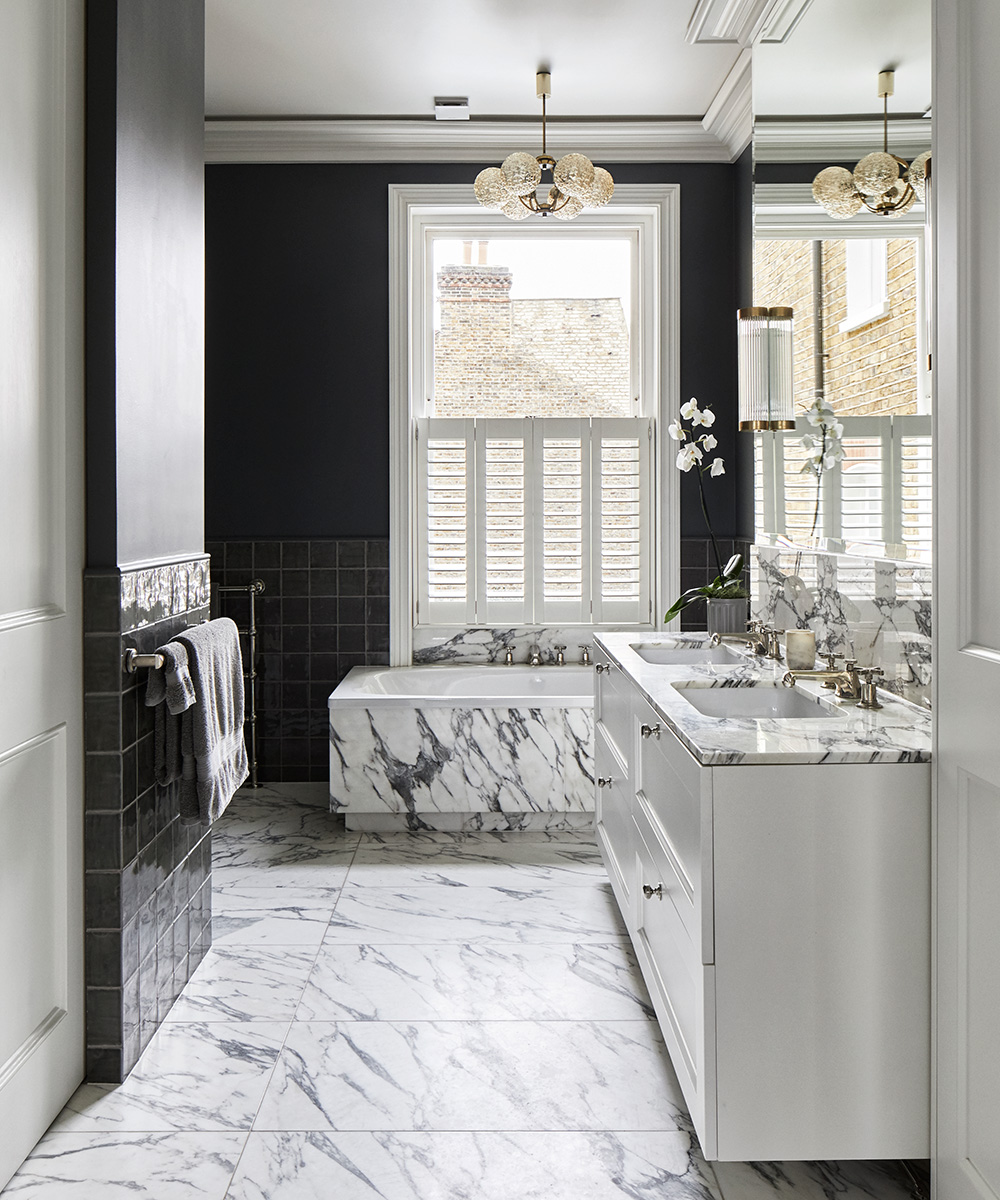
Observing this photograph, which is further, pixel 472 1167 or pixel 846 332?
pixel 846 332

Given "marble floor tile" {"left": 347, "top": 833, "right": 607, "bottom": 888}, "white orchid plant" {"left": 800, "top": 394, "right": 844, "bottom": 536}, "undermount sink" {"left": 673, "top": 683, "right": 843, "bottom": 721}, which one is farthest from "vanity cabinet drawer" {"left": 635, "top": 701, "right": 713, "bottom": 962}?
"marble floor tile" {"left": 347, "top": 833, "right": 607, "bottom": 888}

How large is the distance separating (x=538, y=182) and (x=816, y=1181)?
3181 mm

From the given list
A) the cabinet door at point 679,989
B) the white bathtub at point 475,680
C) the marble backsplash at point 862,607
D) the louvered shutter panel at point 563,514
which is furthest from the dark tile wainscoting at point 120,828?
the louvered shutter panel at point 563,514

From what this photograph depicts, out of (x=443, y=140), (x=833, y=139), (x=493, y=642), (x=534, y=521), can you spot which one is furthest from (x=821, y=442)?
(x=443, y=140)

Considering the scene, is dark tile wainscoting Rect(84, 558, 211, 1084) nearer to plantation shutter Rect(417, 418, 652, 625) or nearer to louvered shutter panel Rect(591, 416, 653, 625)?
plantation shutter Rect(417, 418, 652, 625)

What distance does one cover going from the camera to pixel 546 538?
448cm

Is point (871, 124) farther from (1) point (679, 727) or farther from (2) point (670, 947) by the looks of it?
(2) point (670, 947)

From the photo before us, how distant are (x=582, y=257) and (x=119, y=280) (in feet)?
9.48

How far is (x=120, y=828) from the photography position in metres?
2.05

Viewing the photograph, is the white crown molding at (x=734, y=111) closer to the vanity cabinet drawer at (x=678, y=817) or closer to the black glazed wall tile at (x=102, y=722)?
the vanity cabinet drawer at (x=678, y=817)

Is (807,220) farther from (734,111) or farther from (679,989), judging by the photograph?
(679,989)

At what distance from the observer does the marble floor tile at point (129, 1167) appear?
1.75 meters

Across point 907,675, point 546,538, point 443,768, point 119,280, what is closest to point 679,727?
point 907,675

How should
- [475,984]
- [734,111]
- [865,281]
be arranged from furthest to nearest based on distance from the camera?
1. [734,111]
2. [475,984]
3. [865,281]
